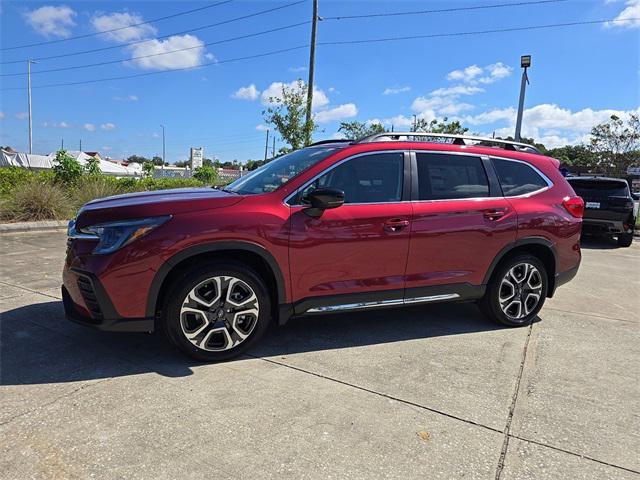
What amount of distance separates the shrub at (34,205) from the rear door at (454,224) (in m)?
9.33

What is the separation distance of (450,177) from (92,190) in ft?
34.6

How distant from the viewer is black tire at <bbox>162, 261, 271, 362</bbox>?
3389mm

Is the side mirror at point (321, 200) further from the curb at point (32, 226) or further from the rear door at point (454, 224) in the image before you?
the curb at point (32, 226)

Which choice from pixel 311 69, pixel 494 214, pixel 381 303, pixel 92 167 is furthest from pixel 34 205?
pixel 311 69

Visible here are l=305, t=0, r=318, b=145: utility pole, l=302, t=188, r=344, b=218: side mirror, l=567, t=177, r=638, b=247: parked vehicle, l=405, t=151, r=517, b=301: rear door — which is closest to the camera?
l=302, t=188, r=344, b=218: side mirror

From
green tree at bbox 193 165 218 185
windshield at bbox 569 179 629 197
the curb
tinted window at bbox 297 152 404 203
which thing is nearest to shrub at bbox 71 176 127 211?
the curb

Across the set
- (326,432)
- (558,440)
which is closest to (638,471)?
(558,440)

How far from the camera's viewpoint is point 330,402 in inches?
121

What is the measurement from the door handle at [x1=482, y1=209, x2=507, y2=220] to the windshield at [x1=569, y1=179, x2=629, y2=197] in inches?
311

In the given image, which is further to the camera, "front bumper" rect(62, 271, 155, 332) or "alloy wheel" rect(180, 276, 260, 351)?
"alloy wheel" rect(180, 276, 260, 351)

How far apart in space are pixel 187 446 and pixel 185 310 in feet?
3.59

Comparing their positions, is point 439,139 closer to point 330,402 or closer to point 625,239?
point 330,402

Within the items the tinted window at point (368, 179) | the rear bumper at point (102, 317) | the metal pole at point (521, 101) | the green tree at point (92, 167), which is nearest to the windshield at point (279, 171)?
the tinted window at point (368, 179)

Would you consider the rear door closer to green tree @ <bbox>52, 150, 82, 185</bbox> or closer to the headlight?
the headlight
